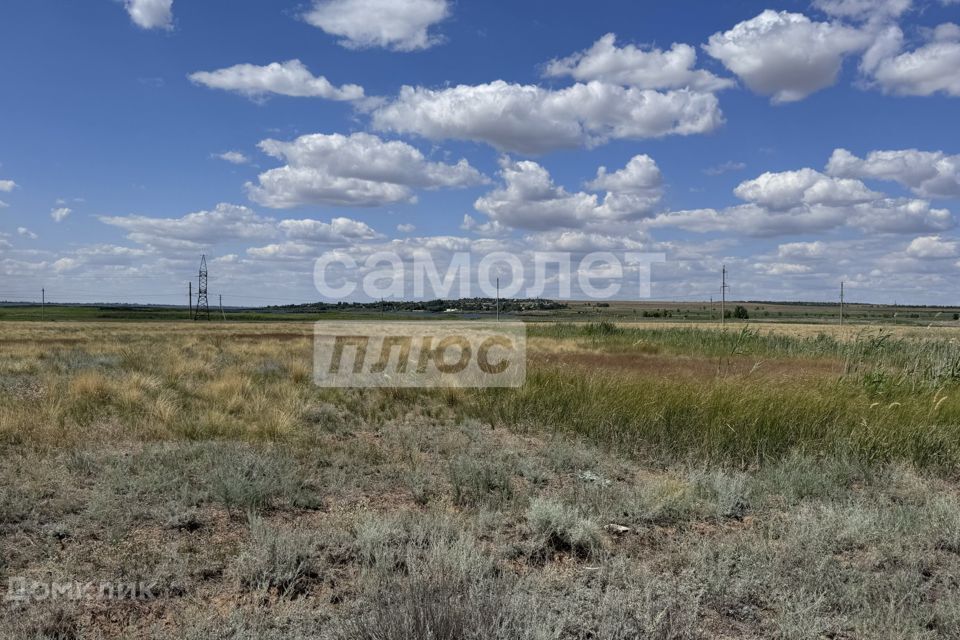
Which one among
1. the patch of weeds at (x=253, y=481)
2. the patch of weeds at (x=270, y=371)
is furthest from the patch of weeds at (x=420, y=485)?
the patch of weeds at (x=270, y=371)

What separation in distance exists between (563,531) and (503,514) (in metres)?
0.70

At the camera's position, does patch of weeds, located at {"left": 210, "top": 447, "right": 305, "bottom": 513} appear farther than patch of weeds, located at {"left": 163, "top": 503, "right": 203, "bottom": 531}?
Yes

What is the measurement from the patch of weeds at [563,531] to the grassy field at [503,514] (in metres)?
0.02

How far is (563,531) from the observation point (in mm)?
4625

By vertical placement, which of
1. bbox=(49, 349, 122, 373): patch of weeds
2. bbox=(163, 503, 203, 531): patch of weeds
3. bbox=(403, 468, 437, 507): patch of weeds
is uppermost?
bbox=(49, 349, 122, 373): patch of weeds

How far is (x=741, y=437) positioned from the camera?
7.72 metres

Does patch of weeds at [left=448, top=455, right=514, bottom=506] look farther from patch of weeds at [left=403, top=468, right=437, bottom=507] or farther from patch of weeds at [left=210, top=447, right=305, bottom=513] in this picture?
patch of weeds at [left=210, top=447, right=305, bottom=513]

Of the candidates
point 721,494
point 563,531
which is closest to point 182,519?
point 563,531

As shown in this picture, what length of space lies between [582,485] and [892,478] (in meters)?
3.57

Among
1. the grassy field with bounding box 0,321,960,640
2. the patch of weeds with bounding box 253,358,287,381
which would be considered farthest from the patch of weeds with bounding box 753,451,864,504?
the patch of weeds with bounding box 253,358,287,381

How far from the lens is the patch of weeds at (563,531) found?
4.45 metres

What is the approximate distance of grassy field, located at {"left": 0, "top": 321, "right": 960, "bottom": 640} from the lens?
332 cm

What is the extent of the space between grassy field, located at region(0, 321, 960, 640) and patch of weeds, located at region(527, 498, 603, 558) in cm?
2

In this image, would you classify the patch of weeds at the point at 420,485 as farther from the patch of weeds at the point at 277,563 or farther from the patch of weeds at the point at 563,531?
the patch of weeds at the point at 277,563
